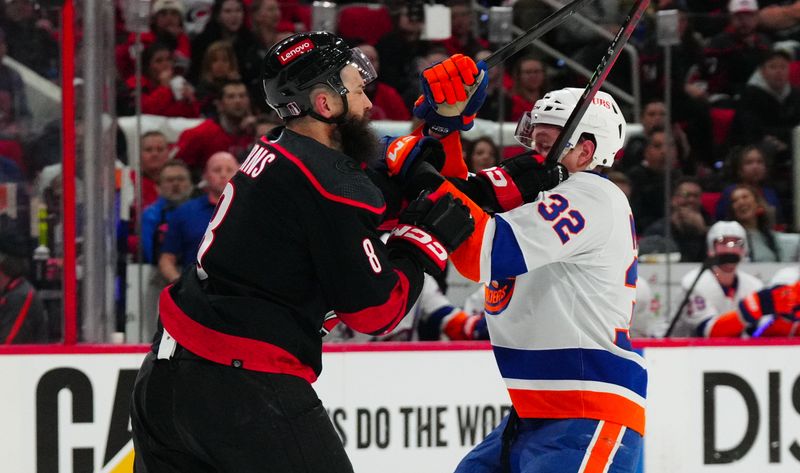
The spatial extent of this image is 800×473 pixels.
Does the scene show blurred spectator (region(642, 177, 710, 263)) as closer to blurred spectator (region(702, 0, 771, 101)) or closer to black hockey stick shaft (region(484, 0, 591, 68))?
blurred spectator (region(702, 0, 771, 101))

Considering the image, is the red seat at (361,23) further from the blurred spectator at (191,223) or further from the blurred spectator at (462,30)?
the blurred spectator at (191,223)

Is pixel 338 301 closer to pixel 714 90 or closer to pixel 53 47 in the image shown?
pixel 53 47

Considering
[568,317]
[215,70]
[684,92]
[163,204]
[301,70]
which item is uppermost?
[215,70]

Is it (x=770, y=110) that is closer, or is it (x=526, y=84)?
(x=526, y=84)

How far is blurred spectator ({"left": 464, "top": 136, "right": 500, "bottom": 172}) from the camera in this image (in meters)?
4.92

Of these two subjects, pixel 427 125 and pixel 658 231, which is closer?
pixel 427 125

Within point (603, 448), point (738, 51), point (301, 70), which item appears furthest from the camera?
→ point (738, 51)

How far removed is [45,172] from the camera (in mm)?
4309

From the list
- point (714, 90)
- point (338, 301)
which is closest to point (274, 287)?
point (338, 301)

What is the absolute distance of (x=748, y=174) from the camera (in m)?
5.44

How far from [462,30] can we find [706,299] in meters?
1.42

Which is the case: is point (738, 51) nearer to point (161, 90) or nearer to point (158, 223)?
point (161, 90)

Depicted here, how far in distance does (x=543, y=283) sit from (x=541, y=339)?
13 cm

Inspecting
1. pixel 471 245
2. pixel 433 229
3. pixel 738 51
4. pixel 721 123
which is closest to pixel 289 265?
pixel 433 229
